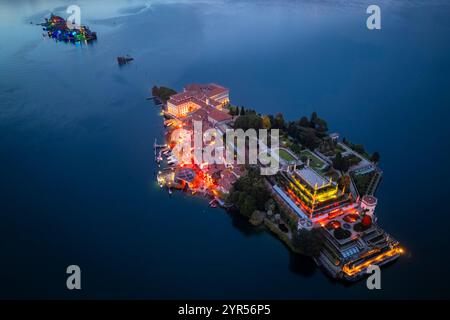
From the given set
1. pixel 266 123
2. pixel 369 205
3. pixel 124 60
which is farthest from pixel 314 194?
pixel 124 60

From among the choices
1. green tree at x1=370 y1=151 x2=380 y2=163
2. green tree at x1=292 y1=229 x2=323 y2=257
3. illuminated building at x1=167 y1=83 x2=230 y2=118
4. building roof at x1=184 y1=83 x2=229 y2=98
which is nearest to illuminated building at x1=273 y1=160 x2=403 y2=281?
green tree at x1=292 y1=229 x2=323 y2=257

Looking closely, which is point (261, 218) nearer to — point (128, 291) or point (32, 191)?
point (128, 291)

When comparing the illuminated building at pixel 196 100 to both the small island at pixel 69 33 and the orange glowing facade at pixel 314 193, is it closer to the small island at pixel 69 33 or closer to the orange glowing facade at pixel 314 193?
the orange glowing facade at pixel 314 193

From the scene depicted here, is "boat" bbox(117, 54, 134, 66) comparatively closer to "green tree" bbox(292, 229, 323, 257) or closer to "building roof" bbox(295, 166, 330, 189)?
"building roof" bbox(295, 166, 330, 189)

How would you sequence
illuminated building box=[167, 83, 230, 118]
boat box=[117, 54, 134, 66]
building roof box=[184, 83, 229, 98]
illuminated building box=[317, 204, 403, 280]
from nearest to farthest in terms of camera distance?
illuminated building box=[317, 204, 403, 280], illuminated building box=[167, 83, 230, 118], building roof box=[184, 83, 229, 98], boat box=[117, 54, 134, 66]

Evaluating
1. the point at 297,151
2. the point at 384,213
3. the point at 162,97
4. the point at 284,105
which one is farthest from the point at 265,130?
the point at 162,97

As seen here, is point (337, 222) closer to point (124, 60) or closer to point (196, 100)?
point (196, 100)
